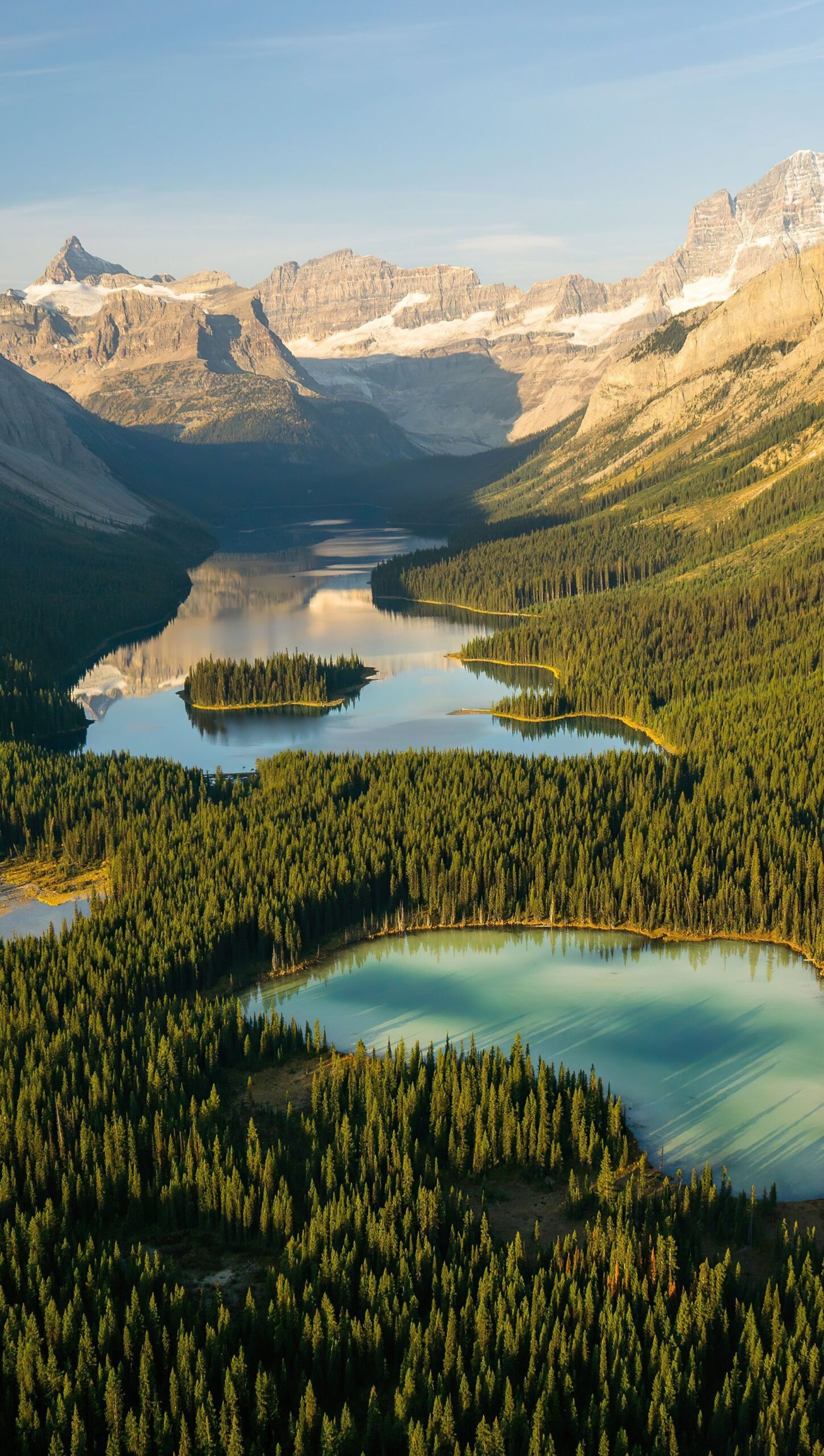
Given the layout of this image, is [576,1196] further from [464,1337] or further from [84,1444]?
[84,1444]

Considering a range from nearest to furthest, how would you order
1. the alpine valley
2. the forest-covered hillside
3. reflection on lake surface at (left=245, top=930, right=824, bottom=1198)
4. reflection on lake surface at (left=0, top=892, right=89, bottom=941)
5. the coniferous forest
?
the forest-covered hillside → the coniferous forest → the alpine valley → reflection on lake surface at (left=245, top=930, right=824, bottom=1198) → reflection on lake surface at (left=0, top=892, right=89, bottom=941)

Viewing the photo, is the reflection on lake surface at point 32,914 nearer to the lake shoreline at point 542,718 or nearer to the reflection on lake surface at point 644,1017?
the reflection on lake surface at point 644,1017

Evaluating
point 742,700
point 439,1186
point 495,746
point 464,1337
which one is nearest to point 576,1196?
point 439,1186

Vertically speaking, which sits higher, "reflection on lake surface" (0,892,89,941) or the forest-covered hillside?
"reflection on lake surface" (0,892,89,941)

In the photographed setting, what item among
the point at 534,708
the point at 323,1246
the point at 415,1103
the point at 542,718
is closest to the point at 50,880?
the point at 415,1103

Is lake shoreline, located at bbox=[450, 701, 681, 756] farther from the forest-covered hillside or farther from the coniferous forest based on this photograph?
the forest-covered hillside

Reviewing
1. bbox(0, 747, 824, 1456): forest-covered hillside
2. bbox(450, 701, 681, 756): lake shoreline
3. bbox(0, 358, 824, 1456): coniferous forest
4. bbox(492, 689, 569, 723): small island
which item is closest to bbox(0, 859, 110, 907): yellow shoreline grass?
bbox(0, 358, 824, 1456): coniferous forest

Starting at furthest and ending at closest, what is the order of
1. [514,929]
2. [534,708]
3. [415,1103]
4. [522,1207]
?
1. [534,708]
2. [514,929]
3. [415,1103]
4. [522,1207]

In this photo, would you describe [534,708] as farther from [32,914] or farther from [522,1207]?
[522,1207]
